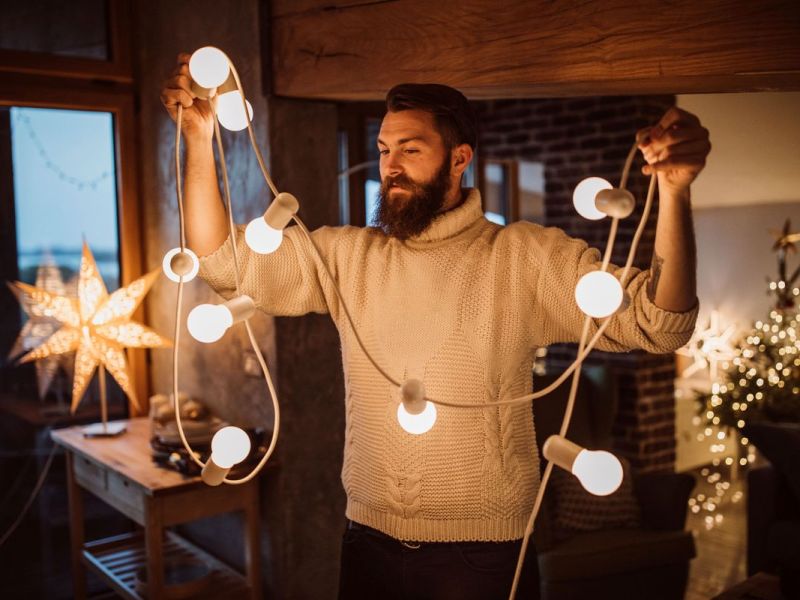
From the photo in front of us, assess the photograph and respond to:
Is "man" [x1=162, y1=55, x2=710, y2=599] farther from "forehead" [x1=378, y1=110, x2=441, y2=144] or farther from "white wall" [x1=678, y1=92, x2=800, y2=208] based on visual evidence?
"white wall" [x1=678, y1=92, x2=800, y2=208]

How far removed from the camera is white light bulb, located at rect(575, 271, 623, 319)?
42.9 inches

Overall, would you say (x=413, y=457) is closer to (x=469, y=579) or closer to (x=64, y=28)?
(x=469, y=579)

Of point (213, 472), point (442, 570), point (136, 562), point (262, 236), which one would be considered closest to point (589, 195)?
point (262, 236)

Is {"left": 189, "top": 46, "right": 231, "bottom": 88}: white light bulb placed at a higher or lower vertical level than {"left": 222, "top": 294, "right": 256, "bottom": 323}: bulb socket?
higher

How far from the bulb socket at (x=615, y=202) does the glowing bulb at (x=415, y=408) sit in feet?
1.10

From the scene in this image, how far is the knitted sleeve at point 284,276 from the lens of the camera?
167cm

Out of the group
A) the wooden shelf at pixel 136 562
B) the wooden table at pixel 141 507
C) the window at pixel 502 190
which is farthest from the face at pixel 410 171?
the window at pixel 502 190

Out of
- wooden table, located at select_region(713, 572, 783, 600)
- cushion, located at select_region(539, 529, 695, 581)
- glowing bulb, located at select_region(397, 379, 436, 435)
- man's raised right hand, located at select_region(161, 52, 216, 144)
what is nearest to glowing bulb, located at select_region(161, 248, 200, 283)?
man's raised right hand, located at select_region(161, 52, 216, 144)

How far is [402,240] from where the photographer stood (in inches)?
65.9

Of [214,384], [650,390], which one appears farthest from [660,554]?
[214,384]

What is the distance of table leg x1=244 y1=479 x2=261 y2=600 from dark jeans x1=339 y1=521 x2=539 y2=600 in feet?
3.95

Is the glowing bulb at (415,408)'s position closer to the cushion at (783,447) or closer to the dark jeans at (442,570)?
the dark jeans at (442,570)

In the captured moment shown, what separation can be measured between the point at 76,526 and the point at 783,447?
111 inches

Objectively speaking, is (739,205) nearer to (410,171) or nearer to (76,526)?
(410,171)
